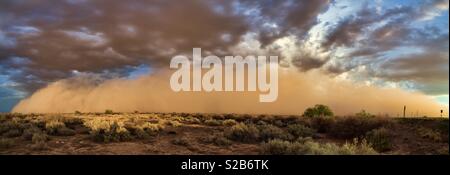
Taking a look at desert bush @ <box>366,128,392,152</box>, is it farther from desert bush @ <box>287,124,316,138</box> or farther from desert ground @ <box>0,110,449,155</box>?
desert bush @ <box>287,124,316,138</box>

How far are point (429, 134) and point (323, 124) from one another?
7.70 metres

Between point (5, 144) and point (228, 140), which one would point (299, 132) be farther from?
point (5, 144)

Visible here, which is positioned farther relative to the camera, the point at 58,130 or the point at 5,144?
the point at 58,130

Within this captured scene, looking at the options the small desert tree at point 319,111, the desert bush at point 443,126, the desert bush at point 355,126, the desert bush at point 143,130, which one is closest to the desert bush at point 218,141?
the desert bush at point 143,130

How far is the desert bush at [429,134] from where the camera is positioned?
19.4m

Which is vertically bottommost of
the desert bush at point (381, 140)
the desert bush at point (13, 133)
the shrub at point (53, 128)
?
the desert bush at point (381, 140)

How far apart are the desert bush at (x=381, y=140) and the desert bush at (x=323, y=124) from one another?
4.79 metres

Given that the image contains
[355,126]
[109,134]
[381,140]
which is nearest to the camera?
[109,134]

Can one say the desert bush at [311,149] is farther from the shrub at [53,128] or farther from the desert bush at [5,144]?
the shrub at [53,128]

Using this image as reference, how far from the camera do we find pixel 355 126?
80.9 feet

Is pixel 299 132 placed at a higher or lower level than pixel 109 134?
lower

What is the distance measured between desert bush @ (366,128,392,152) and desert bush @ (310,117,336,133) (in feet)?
15.7

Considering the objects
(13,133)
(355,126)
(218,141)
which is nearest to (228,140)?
(218,141)
